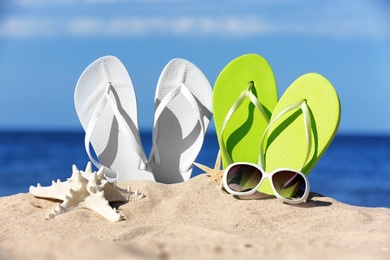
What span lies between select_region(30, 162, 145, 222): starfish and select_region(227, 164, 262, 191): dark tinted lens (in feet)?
1.53

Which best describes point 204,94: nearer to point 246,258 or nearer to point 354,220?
point 354,220

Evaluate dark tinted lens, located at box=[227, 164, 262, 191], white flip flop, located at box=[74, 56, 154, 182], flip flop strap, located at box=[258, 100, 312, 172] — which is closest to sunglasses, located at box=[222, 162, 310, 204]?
dark tinted lens, located at box=[227, 164, 262, 191]

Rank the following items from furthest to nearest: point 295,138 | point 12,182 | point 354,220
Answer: point 12,182, point 295,138, point 354,220

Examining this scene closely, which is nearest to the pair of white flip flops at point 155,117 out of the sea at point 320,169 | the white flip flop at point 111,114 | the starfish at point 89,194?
the white flip flop at point 111,114

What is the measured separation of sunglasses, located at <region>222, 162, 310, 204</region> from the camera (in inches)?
109

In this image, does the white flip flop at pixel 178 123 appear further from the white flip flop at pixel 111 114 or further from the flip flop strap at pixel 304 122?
the flip flop strap at pixel 304 122

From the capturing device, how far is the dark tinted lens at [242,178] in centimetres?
283

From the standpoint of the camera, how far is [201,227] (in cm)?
237

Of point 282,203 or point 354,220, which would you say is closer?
point 354,220

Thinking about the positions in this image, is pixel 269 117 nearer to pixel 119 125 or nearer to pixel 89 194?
pixel 119 125

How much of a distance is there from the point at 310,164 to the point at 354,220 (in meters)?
0.41

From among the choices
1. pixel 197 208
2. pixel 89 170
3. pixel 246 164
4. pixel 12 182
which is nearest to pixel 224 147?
pixel 246 164

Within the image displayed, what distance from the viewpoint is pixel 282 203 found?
2793 millimetres

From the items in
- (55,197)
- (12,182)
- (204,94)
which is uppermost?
(12,182)
